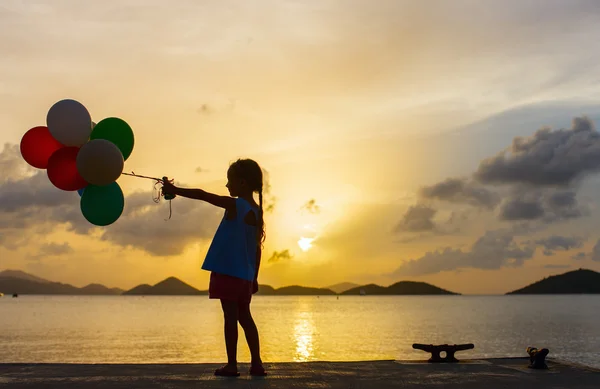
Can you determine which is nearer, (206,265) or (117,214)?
(206,265)

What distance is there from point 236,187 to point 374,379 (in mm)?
2701

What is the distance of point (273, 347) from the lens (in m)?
56.7

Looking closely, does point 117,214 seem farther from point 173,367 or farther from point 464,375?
point 464,375

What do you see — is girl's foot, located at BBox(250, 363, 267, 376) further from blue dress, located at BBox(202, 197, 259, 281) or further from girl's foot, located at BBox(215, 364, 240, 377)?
blue dress, located at BBox(202, 197, 259, 281)

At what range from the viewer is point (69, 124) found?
837 centimetres

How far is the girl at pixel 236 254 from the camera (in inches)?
302

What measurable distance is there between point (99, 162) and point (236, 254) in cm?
190

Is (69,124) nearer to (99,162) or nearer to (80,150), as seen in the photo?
(80,150)

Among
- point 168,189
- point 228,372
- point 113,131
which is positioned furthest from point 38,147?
point 228,372

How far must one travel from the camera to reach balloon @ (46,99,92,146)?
8367mm

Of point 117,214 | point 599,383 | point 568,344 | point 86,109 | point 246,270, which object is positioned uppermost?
point 86,109

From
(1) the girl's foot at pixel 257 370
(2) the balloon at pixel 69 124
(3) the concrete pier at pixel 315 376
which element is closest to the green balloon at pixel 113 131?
(2) the balloon at pixel 69 124

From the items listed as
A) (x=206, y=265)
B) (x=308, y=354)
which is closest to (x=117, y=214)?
(x=206, y=265)

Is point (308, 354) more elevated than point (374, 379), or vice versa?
point (374, 379)
